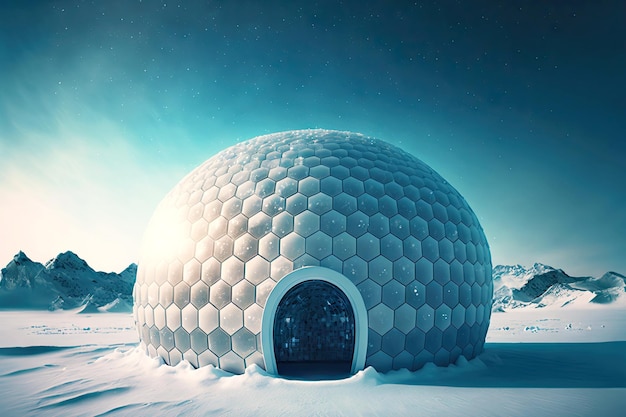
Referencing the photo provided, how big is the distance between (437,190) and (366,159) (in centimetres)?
190

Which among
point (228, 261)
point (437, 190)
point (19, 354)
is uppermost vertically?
point (437, 190)

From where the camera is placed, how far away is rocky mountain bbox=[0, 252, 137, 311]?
52.4m

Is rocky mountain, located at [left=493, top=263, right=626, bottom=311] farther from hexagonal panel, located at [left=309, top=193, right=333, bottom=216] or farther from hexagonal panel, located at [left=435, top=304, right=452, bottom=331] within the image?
hexagonal panel, located at [left=309, top=193, right=333, bottom=216]

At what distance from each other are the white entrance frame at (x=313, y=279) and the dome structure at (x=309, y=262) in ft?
0.06

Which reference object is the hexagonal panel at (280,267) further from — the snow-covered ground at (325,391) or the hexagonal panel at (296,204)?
the snow-covered ground at (325,391)

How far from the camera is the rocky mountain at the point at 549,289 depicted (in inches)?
2272

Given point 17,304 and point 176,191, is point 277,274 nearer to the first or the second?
point 176,191

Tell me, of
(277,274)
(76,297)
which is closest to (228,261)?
(277,274)

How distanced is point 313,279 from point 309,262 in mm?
322

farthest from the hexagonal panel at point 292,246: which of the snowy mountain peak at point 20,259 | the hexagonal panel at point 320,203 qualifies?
the snowy mountain peak at point 20,259

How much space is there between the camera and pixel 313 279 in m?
6.81

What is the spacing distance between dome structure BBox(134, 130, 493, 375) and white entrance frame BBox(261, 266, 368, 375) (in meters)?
0.02

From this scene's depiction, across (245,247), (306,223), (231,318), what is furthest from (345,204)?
(231,318)

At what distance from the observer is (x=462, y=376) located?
7.40 m
